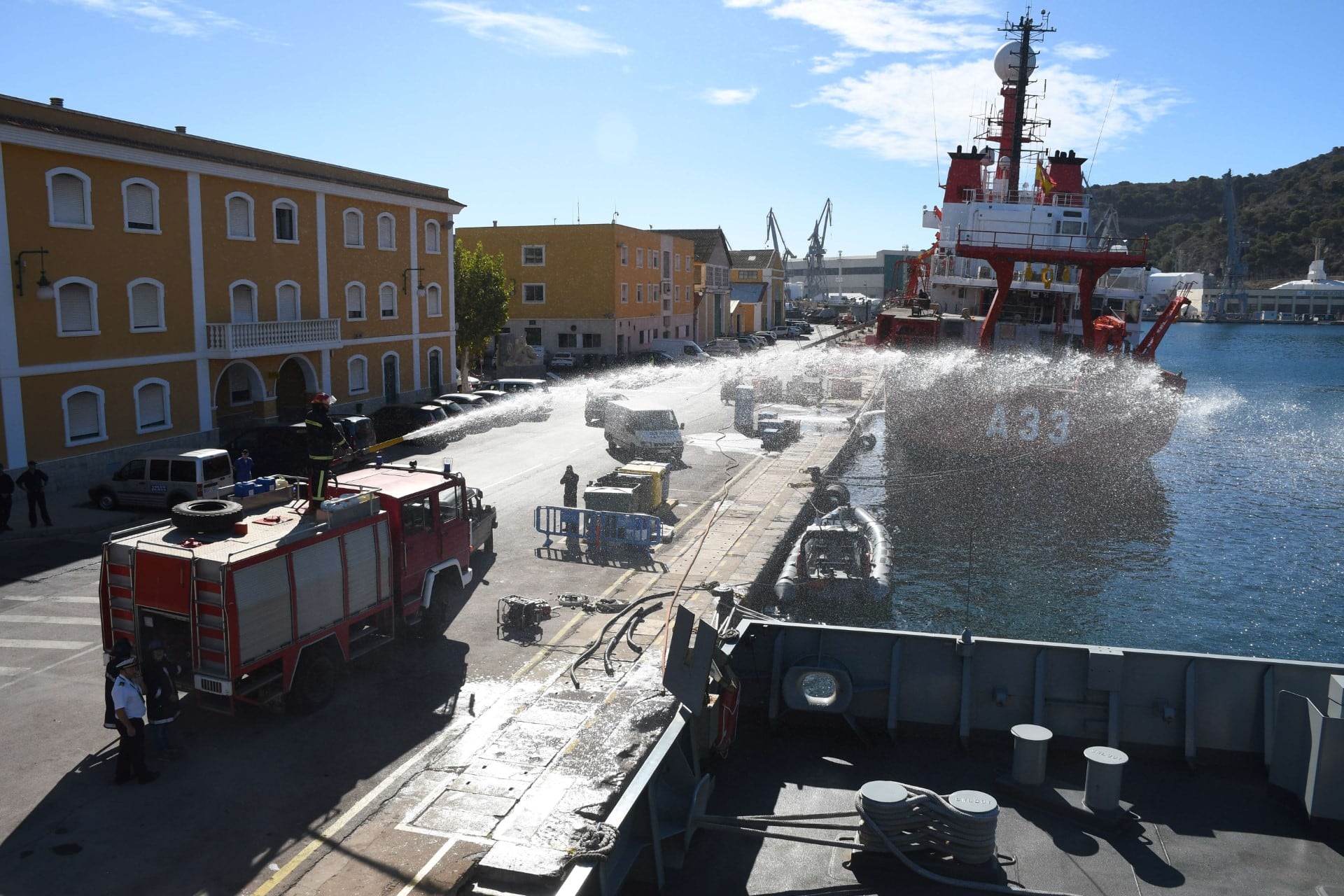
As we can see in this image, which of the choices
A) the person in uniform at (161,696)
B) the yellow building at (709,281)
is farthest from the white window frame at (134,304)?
the yellow building at (709,281)

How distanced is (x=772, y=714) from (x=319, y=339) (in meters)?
30.8

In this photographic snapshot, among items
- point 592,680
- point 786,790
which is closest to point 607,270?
point 592,680

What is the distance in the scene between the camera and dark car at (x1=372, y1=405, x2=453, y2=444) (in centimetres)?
3491

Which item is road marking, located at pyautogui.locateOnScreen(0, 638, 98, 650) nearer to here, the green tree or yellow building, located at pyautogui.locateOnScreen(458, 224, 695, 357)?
the green tree

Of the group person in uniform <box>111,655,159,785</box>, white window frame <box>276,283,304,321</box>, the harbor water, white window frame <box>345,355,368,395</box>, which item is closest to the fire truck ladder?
person in uniform <box>111,655,159,785</box>

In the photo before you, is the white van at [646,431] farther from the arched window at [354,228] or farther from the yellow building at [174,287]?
the arched window at [354,228]

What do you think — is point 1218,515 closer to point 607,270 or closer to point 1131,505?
point 1131,505

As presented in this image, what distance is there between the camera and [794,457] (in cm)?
3247

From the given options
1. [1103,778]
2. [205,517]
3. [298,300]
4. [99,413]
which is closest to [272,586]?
[205,517]

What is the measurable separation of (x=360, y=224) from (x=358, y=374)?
6.23m

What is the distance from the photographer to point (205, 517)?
35.9 feet

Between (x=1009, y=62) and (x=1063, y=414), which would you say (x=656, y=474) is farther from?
(x=1009, y=62)

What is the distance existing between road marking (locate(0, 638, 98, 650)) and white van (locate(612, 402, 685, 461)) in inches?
736

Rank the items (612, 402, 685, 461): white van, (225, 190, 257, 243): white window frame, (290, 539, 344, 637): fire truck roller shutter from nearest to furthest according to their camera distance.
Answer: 1. (290, 539, 344, 637): fire truck roller shutter
2. (612, 402, 685, 461): white van
3. (225, 190, 257, 243): white window frame
